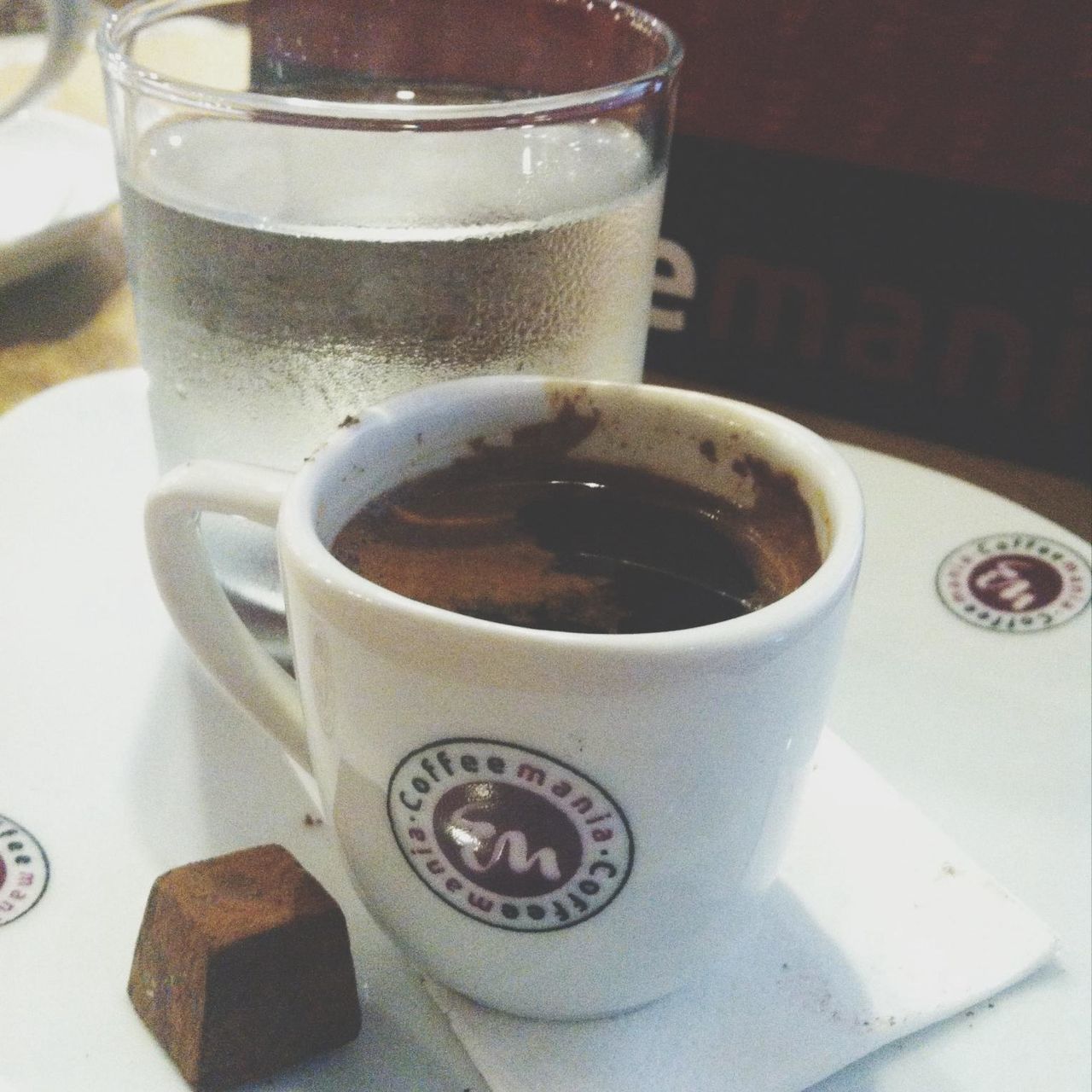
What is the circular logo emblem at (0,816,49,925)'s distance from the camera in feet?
1.36

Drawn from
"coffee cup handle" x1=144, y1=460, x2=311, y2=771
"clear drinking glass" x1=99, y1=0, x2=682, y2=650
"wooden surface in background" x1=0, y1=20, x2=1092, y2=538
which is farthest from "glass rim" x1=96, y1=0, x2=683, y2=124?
"wooden surface in background" x1=0, y1=20, x2=1092, y2=538

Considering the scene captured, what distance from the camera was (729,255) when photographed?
81 cm

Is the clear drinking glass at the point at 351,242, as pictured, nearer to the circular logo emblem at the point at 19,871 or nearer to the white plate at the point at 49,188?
the circular logo emblem at the point at 19,871

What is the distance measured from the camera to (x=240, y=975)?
36cm

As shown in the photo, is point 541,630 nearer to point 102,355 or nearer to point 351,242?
point 351,242

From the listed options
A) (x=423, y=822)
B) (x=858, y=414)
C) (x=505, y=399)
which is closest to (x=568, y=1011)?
(x=423, y=822)

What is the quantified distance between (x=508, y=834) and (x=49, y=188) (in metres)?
0.81

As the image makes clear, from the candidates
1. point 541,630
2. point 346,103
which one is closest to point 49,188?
point 346,103

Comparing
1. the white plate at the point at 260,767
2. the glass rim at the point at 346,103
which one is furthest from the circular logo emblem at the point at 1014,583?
the glass rim at the point at 346,103

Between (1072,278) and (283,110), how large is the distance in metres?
0.52

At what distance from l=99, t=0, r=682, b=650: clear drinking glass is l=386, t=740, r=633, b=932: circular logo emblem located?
182 millimetres

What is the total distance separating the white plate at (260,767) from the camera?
380 millimetres

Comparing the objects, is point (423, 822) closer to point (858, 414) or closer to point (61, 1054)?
point (61, 1054)

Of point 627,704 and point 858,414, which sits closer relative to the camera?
point 627,704
